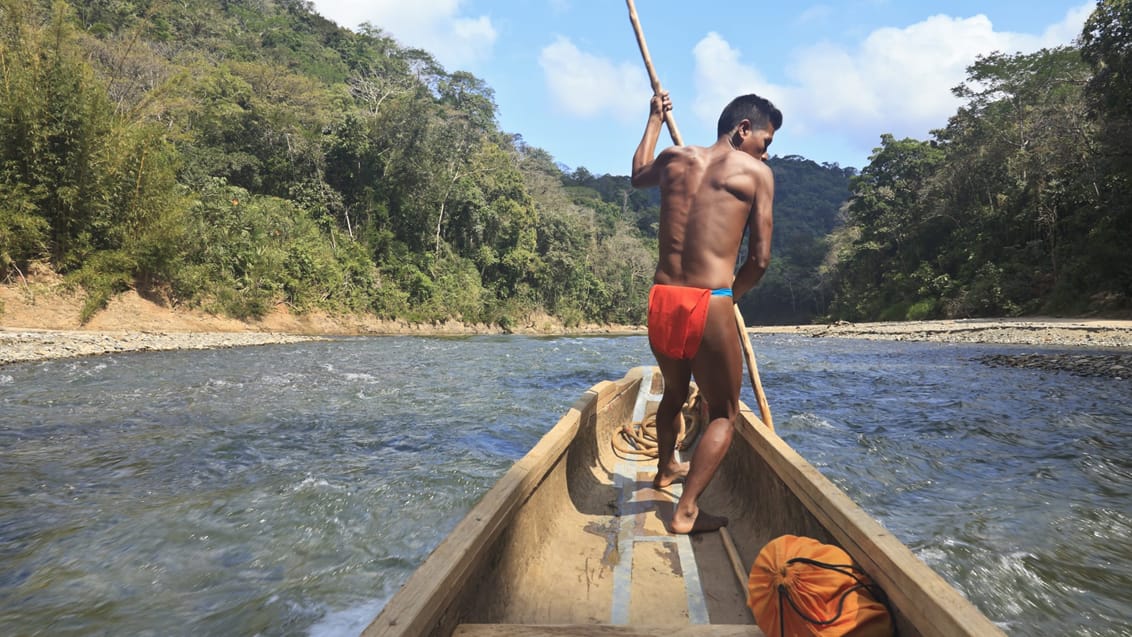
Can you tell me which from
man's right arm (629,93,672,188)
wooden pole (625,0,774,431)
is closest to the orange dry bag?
wooden pole (625,0,774,431)

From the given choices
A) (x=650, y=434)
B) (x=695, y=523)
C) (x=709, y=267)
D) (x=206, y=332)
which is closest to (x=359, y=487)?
(x=650, y=434)

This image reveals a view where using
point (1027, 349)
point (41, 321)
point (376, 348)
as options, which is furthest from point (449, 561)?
point (1027, 349)

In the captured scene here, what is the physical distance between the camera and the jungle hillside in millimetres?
14445

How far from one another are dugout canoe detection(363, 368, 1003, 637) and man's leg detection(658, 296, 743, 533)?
0.18m

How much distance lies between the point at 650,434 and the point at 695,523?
1.61m

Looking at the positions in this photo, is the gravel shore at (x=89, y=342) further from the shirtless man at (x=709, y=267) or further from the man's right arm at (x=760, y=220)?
the man's right arm at (x=760, y=220)

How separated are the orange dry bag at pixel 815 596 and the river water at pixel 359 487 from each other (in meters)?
1.55

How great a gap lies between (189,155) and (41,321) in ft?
38.8

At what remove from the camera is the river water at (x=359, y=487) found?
2521 millimetres

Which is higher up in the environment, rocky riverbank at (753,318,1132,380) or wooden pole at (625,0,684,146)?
wooden pole at (625,0,684,146)

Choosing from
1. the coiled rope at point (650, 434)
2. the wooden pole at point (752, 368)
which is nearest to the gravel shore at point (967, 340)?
the coiled rope at point (650, 434)

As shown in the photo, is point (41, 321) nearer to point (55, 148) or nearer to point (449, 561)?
point (55, 148)

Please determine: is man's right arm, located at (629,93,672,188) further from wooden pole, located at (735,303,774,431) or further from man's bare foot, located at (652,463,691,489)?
man's bare foot, located at (652,463,691,489)

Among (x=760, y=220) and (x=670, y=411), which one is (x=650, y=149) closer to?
(x=760, y=220)
